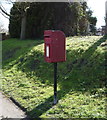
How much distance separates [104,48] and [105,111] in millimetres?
3312

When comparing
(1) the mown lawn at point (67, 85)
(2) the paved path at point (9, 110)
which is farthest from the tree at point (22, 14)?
(2) the paved path at point (9, 110)

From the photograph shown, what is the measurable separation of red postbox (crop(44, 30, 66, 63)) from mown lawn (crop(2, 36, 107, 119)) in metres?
0.96

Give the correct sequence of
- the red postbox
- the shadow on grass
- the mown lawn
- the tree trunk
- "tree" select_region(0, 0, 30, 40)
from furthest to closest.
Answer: the tree trunk → "tree" select_region(0, 0, 30, 40) → the shadow on grass → the red postbox → the mown lawn

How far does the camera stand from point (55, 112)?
4270mm

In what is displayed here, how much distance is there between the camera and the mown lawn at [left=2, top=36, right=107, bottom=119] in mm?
4320

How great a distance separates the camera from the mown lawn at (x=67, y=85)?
4.32m

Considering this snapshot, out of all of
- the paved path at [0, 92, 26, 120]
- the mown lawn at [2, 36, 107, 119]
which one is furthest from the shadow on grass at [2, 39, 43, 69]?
the paved path at [0, 92, 26, 120]

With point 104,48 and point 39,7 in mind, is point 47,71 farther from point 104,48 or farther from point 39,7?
point 39,7

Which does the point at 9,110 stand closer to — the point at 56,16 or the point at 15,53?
the point at 15,53

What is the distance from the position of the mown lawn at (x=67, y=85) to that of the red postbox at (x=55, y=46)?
0.96 m

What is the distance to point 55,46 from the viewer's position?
4773mm

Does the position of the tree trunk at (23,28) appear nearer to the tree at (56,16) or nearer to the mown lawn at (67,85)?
the tree at (56,16)

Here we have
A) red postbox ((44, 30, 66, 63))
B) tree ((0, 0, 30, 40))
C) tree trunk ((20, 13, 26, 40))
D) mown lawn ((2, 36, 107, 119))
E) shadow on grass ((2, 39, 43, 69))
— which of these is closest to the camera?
mown lawn ((2, 36, 107, 119))

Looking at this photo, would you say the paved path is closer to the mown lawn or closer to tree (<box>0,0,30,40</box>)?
the mown lawn
